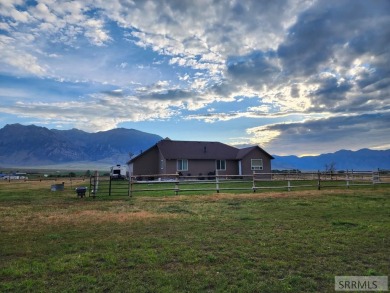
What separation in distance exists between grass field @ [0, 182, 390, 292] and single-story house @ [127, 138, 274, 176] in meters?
30.9

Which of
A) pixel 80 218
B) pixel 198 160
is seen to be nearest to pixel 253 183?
pixel 80 218

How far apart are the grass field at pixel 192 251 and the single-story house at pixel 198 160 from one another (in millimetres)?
30862

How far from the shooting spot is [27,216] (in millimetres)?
12711

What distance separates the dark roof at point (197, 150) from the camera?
144 ft

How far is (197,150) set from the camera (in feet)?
151

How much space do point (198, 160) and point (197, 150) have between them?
2.17 metres

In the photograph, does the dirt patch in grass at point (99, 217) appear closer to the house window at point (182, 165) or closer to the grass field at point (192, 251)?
the grass field at point (192, 251)

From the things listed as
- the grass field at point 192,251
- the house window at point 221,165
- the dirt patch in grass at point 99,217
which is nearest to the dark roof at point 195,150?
the house window at point 221,165

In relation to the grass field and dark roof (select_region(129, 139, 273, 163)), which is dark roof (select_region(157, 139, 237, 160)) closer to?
dark roof (select_region(129, 139, 273, 163))

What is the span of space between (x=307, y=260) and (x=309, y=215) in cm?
600

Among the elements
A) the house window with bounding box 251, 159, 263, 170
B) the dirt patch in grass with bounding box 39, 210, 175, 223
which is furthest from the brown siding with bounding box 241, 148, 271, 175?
the dirt patch in grass with bounding box 39, 210, 175, 223

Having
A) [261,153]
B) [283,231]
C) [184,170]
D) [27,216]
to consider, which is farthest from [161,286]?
[261,153]

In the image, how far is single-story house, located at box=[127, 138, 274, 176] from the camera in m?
43.6

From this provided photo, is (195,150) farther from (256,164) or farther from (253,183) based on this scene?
(253,183)
